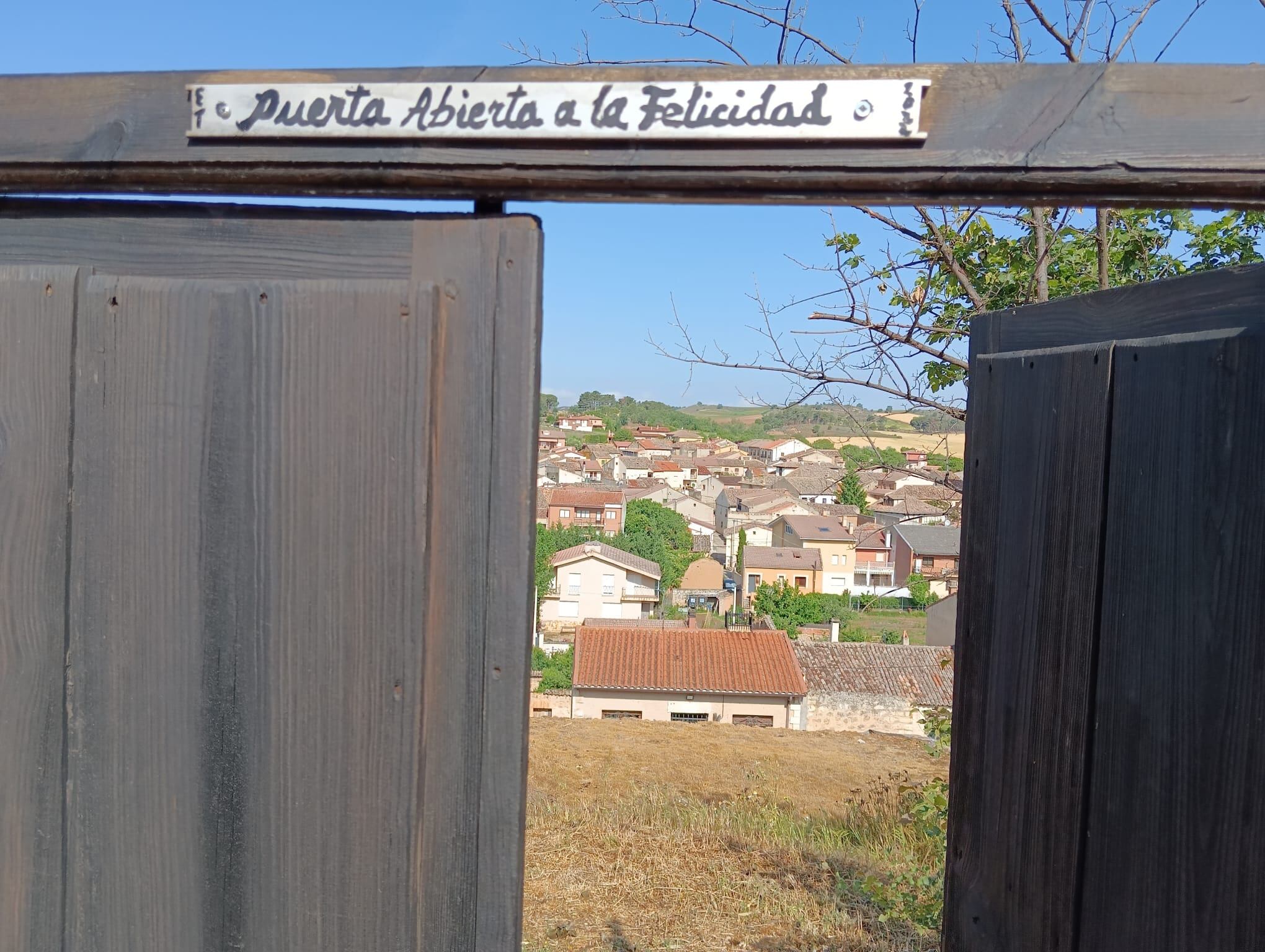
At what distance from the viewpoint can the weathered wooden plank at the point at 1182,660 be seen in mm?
1266

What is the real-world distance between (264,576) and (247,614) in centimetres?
5

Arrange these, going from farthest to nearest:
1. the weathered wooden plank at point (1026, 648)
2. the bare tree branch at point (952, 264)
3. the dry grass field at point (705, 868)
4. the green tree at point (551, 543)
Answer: the green tree at point (551, 543), the bare tree branch at point (952, 264), the dry grass field at point (705, 868), the weathered wooden plank at point (1026, 648)

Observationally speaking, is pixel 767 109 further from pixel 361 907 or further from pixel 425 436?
pixel 361 907

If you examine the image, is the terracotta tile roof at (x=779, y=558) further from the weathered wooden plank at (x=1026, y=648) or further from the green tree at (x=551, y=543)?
the weathered wooden plank at (x=1026, y=648)

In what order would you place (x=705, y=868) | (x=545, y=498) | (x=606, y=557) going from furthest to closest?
(x=545, y=498) → (x=606, y=557) → (x=705, y=868)

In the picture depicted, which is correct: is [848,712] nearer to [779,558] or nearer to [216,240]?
[216,240]

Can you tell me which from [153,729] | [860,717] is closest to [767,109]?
[153,729]

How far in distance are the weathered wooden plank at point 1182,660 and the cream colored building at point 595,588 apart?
132ft

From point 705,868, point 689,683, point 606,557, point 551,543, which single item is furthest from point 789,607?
point 705,868

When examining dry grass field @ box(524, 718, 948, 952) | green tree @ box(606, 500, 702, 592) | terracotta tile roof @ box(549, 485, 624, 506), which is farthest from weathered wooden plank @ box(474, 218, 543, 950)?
terracotta tile roof @ box(549, 485, 624, 506)

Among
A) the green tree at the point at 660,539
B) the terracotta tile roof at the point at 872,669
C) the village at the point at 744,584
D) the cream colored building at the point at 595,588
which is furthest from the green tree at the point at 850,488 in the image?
the green tree at the point at 660,539

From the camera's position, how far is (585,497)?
57156 mm

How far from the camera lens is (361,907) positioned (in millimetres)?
1199

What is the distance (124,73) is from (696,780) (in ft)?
33.4
